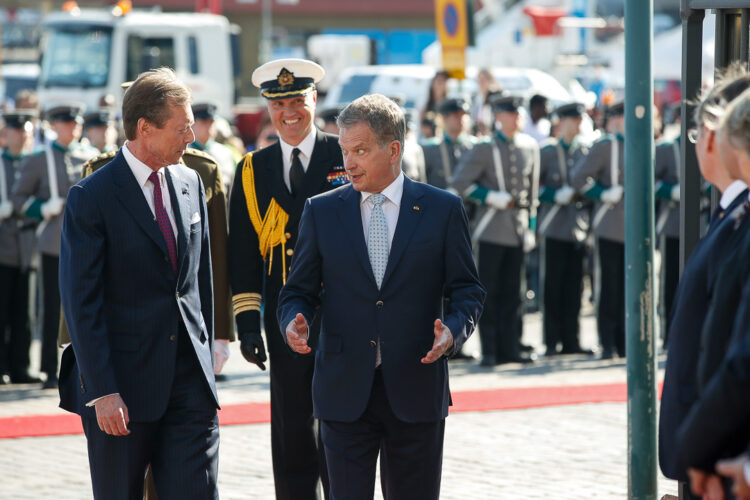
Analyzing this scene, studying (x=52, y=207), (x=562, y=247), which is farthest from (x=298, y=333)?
(x=562, y=247)

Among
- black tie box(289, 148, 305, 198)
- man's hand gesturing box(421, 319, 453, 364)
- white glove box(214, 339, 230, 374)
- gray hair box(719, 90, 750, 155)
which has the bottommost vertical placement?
white glove box(214, 339, 230, 374)

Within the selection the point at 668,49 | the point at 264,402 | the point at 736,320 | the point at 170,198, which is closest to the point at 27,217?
the point at 264,402

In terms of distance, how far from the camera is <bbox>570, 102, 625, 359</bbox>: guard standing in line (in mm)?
11250

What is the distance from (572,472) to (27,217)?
16.6ft

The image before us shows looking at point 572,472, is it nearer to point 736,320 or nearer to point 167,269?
point 167,269

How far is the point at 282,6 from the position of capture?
4547cm

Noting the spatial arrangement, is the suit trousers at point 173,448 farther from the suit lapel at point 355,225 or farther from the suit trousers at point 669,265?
the suit trousers at point 669,265

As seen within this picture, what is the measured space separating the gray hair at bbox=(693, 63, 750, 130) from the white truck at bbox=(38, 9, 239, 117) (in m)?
19.8

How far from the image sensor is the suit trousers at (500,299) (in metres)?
11.1

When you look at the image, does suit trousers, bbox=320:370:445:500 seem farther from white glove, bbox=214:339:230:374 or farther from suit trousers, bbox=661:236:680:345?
suit trousers, bbox=661:236:680:345

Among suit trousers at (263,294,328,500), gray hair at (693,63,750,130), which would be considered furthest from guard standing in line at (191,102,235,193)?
gray hair at (693,63,750,130)

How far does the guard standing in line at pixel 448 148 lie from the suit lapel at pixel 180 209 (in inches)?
283

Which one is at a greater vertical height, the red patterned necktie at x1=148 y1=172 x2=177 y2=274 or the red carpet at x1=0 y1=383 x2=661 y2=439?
the red patterned necktie at x1=148 y1=172 x2=177 y2=274

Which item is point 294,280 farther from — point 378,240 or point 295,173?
point 295,173
